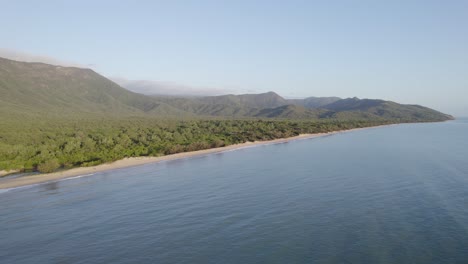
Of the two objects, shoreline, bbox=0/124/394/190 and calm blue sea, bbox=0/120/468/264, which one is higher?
calm blue sea, bbox=0/120/468/264

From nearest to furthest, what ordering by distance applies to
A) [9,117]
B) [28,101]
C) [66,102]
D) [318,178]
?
[318,178]
[9,117]
[28,101]
[66,102]

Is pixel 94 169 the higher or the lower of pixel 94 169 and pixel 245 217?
the lower

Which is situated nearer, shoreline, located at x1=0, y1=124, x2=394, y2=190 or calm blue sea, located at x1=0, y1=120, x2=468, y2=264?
calm blue sea, located at x1=0, y1=120, x2=468, y2=264

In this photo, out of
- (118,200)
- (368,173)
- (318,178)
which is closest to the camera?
(118,200)

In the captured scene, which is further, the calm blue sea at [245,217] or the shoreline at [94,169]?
the shoreline at [94,169]

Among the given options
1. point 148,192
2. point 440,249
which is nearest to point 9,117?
point 148,192

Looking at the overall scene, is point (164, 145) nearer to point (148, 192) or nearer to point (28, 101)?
point (148, 192)

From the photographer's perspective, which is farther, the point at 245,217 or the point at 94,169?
the point at 94,169

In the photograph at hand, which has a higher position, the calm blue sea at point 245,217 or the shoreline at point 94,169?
the calm blue sea at point 245,217
